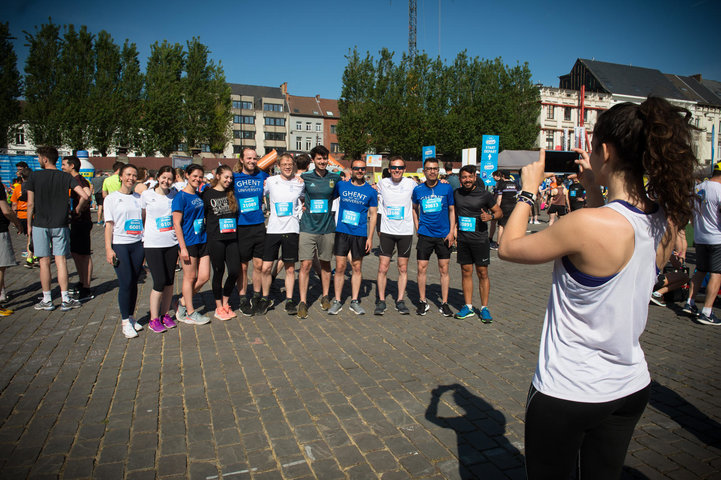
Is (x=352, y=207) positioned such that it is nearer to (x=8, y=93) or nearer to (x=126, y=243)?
(x=126, y=243)

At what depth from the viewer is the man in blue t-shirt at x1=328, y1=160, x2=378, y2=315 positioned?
668 cm

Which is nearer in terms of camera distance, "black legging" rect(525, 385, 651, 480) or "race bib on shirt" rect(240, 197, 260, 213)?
"black legging" rect(525, 385, 651, 480)

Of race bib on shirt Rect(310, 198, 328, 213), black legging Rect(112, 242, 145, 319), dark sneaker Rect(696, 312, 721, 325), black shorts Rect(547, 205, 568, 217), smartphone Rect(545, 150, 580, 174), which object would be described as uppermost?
smartphone Rect(545, 150, 580, 174)

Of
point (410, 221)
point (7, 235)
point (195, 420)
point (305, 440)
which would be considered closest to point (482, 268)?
point (410, 221)

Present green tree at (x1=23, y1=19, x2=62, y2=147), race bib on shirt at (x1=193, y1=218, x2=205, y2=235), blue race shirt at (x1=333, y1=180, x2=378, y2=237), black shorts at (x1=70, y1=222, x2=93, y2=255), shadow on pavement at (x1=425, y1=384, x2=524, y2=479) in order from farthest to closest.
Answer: green tree at (x1=23, y1=19, x2=62, y2=147) → black shorts at (x1=70, y1=222, x2=93, y2=255) → blue race shirt at (x1=333, y1=180, x2=378, y2=237) → race bib on shirt at (x1=193, y1=218, x2=205, y2=235) → shadow on pavement at (x1=425, y1=384, x2=524, y2=479)

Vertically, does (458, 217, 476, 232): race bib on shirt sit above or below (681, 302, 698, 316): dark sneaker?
above

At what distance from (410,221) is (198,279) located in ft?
10.7

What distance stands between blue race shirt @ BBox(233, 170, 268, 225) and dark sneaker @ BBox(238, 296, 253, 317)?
48.9 inches

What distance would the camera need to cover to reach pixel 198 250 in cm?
627

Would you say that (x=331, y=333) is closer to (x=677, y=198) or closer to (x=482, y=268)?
(x=482, y=268)

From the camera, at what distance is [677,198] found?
1.60m

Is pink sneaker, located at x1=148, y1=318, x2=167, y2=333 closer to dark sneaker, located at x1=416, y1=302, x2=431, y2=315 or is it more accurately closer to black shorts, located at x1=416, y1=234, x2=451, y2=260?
dark sneaker, located at x1=416, y1=302, x2=431, y2=315

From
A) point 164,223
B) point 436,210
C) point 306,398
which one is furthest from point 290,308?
point 306,398

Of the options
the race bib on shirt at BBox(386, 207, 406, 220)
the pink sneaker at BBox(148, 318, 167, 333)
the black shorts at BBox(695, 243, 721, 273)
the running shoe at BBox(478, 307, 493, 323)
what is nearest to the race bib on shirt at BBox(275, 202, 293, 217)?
the race bib on shirt at BBox(386, 207, 406, 220)
